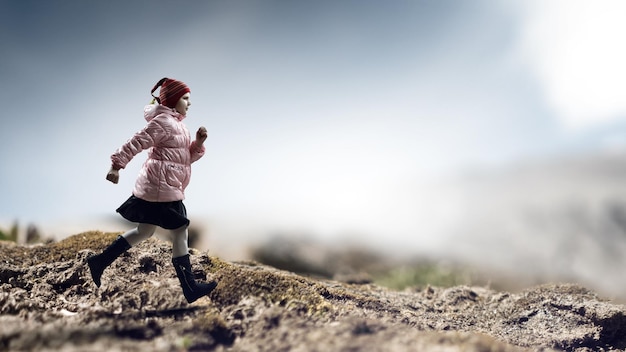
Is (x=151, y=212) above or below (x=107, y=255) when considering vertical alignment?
above

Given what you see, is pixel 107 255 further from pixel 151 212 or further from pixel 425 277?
pixel 425 277

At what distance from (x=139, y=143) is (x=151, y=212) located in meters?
0.67

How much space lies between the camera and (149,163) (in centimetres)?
428

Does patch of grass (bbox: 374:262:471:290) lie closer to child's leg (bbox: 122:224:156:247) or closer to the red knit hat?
child's leg (bbox: 122:224:156:247)

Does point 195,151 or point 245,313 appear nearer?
point 245,313

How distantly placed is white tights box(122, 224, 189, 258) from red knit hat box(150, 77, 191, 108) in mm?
1251

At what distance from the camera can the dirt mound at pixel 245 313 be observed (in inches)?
139

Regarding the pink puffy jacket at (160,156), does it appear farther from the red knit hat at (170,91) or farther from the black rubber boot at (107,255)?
the black rubber boot at (107,255)

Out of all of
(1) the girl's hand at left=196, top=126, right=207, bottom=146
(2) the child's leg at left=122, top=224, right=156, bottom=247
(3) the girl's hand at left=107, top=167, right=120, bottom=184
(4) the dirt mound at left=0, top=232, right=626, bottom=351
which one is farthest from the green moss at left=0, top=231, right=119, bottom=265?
(1) the girl's hand at left=196, top=126, right=207, bottom=146

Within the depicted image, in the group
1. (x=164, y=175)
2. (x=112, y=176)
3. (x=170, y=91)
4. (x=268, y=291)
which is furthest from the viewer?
(x=268, y=291)

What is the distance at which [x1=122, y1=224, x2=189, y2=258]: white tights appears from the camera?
14.6ft

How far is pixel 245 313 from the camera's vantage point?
13.8 ft

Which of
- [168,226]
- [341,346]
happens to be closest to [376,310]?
[341,346]

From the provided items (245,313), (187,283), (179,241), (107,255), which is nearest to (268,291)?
(245,313)
